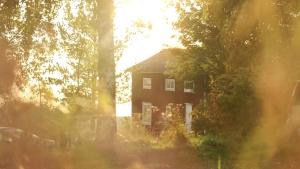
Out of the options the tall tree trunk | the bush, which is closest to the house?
the bush

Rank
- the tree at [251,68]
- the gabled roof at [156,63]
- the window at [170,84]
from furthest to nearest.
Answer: the gabled roof at [156,63] < the window at [170,84] < the tree at [251,68]

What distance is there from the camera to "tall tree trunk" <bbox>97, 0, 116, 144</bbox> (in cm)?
1598

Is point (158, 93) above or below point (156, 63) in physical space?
below

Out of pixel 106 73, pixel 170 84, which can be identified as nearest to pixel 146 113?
pixel 170 84

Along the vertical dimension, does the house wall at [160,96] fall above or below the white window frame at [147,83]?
below

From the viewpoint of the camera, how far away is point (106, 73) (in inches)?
635

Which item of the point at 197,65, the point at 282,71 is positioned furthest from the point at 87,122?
the point at 197,65

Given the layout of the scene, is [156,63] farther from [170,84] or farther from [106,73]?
[106,73]

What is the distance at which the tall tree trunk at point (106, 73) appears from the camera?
16.0 metres

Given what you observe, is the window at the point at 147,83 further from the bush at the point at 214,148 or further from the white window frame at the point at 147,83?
the bush at the point at 214,148

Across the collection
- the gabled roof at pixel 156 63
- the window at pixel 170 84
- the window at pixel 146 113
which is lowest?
the window at pixel 146 113

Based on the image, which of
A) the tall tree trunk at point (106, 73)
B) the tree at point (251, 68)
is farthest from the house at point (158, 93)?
the tall tree trunk at point (106, 73)

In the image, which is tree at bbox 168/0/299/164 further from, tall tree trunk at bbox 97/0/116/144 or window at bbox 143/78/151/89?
window at bbox 143/78/151/89

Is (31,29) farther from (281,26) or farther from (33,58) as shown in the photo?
(281,26)
